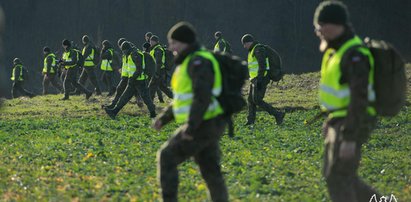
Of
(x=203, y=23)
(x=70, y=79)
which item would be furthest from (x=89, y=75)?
(x=203, y=23)

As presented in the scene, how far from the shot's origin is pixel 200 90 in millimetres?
7414

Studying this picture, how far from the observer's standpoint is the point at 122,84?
855 inches

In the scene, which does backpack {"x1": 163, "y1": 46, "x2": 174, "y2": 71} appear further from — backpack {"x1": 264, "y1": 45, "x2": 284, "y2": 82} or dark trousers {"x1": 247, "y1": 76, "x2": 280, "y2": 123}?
backpack {"x1": 264, "y1": 45, "x2": 284, "y2": 82}

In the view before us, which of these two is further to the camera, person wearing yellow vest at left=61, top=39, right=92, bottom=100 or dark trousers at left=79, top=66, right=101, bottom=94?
dark trousers at left=79, top=66, right=101, bottom=94

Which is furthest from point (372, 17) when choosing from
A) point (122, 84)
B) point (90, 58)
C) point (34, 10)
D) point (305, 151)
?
point (305, 151)

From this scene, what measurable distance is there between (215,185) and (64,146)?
24.4ft

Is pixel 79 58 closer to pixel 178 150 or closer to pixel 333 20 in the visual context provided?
pixel 178 150

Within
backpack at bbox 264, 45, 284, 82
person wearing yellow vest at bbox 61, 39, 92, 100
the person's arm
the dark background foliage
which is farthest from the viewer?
the dark background foliage

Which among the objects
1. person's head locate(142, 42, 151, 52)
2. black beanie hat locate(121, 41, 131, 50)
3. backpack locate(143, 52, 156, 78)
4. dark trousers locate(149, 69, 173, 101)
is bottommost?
dark trousers locate(149, 69, 173, 101)

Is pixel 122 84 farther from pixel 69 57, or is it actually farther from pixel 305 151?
pixel 305 151

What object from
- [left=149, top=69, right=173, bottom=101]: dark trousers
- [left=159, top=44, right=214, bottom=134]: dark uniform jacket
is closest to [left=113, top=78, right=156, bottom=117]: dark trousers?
[left=149, top=69, right=173, bottom=101]: dark trousers

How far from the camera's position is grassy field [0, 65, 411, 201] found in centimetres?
1009

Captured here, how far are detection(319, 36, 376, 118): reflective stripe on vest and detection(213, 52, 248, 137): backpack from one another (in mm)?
823

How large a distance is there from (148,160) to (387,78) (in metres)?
6.31
